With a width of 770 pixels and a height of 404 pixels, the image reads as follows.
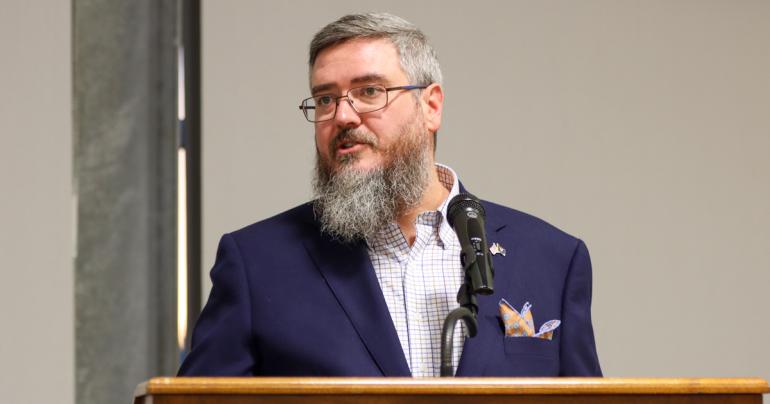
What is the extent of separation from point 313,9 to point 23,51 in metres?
0.91

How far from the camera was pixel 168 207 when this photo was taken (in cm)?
343

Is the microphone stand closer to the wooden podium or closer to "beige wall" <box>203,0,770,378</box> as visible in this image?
the wooden podium

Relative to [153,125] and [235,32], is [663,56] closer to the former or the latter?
[235,32]

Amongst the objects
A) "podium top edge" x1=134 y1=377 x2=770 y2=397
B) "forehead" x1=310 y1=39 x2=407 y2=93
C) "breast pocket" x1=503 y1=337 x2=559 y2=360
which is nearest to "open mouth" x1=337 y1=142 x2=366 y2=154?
"forehead" x1=310 y1=39 x2=407 y2=93

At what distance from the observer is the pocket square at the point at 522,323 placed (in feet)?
6.83

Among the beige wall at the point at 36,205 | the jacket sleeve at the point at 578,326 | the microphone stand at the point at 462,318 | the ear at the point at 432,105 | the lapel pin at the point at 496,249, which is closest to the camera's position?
the microphone stand at the point at 462,318

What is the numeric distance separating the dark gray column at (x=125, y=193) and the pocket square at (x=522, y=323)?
158 cm

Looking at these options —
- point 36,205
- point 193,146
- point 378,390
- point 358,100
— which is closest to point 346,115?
point 358,100

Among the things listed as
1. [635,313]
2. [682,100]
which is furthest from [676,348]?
[682,100]

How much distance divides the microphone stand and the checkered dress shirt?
1.10 ft

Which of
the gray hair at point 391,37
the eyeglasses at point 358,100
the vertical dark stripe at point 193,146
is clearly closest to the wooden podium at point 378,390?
the eyeglasses at point 358,100

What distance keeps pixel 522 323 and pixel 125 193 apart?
5.62 ft

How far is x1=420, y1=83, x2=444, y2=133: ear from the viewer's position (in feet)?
7.82

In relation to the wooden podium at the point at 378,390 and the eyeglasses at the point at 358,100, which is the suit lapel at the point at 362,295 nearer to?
the eyeglasses at the point at 358,100
